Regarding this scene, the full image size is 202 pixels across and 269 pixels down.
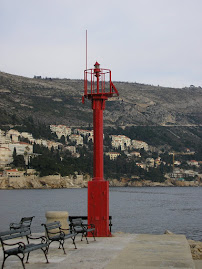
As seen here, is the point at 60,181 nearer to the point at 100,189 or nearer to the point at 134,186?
Answer: the point at 134,186

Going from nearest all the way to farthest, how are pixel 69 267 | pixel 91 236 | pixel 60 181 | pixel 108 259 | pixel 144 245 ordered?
pixel 69 267 < pixel 108 259 < pixel 144 245 < pixel 91 236 < pixel 60 181

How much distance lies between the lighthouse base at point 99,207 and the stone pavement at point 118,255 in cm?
103

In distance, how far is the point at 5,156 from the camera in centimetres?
17338

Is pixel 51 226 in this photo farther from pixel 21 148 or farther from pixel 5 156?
pixel 21 148

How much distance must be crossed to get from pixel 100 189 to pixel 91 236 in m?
1.50

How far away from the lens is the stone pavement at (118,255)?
36.6 ft

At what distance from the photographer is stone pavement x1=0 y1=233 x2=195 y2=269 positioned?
36.6 feet

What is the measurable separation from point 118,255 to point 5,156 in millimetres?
164388

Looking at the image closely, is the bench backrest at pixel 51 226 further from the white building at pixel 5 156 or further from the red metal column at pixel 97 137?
the white building at pixel 5 156

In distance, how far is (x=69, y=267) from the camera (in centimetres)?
1098

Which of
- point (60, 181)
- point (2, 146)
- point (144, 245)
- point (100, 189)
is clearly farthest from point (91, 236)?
point (2, 146)

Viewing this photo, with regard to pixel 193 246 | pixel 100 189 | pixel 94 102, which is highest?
pixel 94 102

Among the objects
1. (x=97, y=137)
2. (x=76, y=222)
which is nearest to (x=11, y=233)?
(x=76, y=222)

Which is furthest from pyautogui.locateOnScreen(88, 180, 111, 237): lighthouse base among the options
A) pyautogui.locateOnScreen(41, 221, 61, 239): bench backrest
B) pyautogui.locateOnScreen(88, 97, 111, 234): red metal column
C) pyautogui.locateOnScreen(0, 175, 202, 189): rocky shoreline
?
pyautogui.locateOnScreen(0, 175, 202, 189): rocky shoreline
